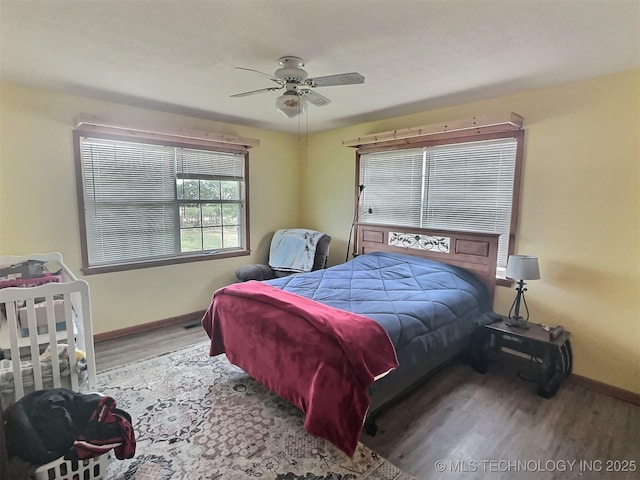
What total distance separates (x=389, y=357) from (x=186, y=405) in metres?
1.48

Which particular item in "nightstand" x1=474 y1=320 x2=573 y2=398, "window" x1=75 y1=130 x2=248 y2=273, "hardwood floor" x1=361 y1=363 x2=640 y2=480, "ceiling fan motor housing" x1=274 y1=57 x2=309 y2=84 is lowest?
"hardwood floor" x1=361 y1=363 x2=640 y2=480

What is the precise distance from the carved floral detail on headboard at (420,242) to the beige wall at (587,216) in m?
0.67

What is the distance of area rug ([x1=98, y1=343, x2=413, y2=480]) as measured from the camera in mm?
1812

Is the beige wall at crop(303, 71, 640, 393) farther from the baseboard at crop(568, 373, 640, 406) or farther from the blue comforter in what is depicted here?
the blue comforter

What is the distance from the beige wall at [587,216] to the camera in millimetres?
2469

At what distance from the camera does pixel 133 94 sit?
3006mm

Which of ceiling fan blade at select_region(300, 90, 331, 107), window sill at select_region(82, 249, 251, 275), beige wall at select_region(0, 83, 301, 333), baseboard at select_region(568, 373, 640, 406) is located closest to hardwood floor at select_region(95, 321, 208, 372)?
beige wall at select_region(0, 83, 301, 333)

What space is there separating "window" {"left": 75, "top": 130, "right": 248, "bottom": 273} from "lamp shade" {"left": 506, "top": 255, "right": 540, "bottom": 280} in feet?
10.3

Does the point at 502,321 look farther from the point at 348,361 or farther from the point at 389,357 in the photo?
the point at 348,361

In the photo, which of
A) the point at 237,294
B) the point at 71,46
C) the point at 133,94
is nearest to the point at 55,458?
the point at 237,294

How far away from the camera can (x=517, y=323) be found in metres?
2.78

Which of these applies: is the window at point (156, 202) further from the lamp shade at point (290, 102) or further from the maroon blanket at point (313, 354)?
the lamp shade at point (290, 102)

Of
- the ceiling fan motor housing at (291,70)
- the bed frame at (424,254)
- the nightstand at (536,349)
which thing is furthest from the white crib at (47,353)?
the nightstand at (536,349)

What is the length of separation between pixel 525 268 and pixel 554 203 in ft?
2.10
